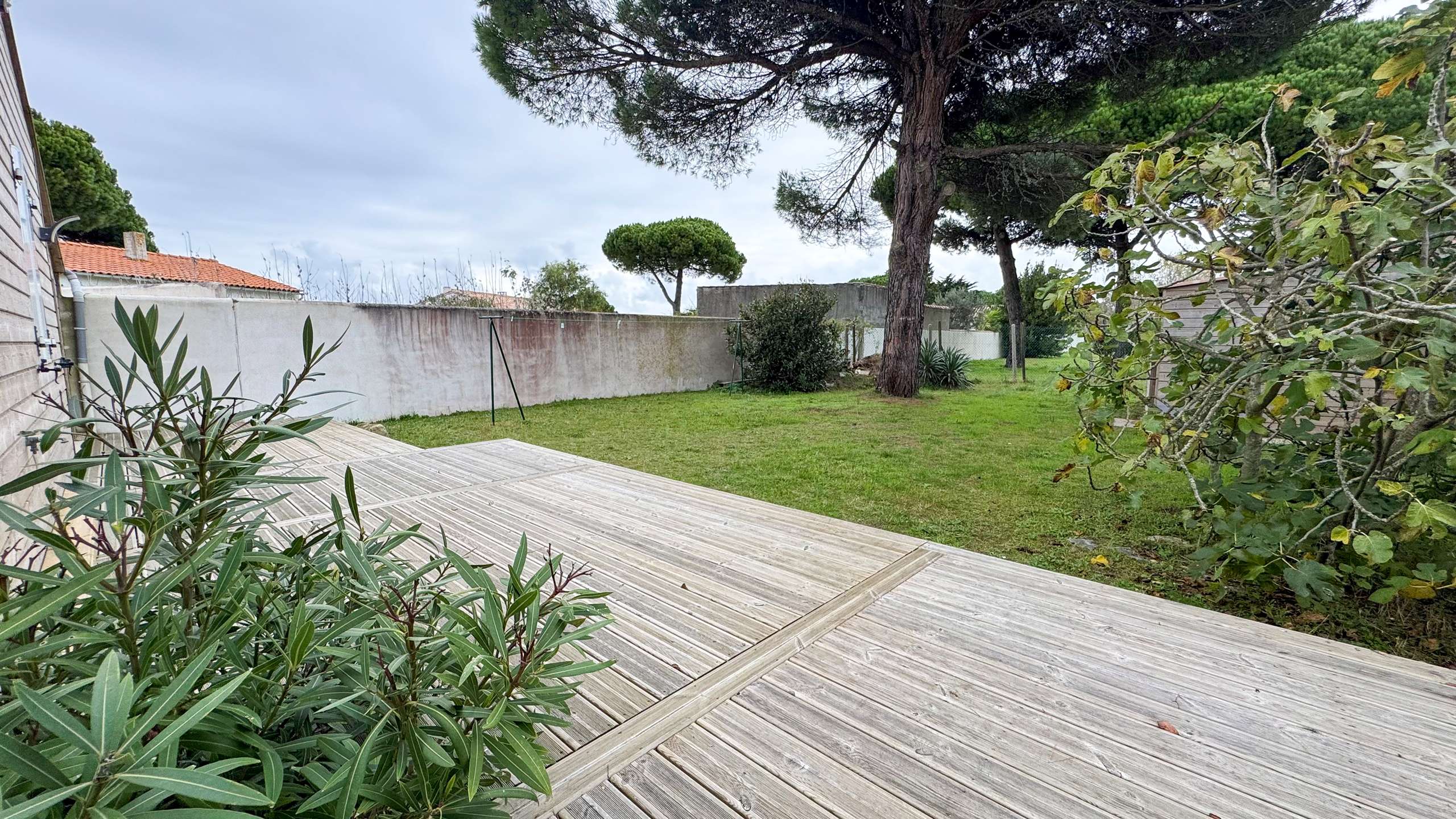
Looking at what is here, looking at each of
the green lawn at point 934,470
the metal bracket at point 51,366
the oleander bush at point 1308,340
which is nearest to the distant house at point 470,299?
the green lawn at point 934,470

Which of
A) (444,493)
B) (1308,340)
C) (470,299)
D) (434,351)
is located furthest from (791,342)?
(1308,340)

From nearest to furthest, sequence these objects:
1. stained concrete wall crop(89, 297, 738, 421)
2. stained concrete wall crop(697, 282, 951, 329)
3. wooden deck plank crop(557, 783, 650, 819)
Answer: wooden deck plank crop(557, 783, 650, 819) → stained concrete wall crop(89, 297, 738, 421) → stained concrete wall crop(697, 282, 951, 329)

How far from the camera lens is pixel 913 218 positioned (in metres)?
7.59

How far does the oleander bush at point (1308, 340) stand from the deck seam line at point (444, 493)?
111 inches

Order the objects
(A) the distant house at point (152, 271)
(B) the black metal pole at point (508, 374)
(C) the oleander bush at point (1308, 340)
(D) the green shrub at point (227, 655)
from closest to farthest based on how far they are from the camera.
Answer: (D) the green shrub at point (227, 655) → (C) the oleander bush at point (1308, 340) → (B) the black metal pole at point (508, 374) → (A) the distant house at point (152, 271)

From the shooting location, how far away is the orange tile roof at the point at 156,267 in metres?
12.4

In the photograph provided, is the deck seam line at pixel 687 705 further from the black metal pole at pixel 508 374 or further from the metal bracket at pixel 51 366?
the black metal pole at pixel 508 374

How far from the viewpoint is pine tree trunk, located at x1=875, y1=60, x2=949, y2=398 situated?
23.7 ft

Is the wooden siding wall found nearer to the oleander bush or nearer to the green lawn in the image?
the green lawn

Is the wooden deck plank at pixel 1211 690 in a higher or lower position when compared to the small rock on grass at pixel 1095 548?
higher

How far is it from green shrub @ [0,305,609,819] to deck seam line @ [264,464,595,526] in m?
1.93

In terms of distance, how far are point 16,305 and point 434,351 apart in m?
4.26

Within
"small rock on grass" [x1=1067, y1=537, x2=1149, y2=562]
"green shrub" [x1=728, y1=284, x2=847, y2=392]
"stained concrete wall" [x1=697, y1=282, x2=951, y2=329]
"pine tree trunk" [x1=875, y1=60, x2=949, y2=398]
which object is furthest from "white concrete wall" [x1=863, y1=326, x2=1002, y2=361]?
"small rock on grass" [x1=1067, y1=537, x2=1149, y2=562]

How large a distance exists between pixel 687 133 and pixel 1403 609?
8329 mm
